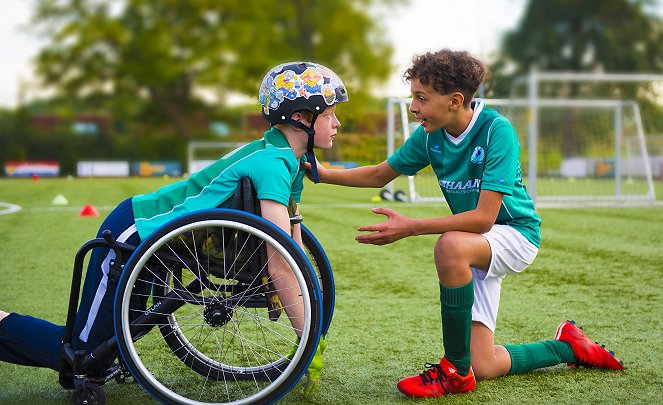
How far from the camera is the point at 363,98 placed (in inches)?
1243

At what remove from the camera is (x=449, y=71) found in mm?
2570

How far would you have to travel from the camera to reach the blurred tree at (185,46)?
33.8m

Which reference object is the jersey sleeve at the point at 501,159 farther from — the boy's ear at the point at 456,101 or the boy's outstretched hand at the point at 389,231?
the boy's outstretched hand at the point at 389,231

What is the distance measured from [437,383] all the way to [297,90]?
1.10m

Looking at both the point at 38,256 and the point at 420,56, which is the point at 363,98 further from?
the point at 420,56

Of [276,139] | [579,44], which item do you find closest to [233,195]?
[276,139]

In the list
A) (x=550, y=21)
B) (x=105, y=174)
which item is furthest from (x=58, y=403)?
(x=105, y=174)

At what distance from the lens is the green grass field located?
8.54 feet

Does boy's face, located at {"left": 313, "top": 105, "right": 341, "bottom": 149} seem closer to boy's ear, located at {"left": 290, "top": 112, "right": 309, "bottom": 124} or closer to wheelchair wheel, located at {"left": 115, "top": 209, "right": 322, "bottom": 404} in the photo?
boy's ear, located at {"left": 290, "top": 112, "right": 309, "bottom": 124}

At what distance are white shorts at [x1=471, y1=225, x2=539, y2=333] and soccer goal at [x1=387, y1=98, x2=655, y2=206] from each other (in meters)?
9.07

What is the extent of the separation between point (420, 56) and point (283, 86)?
0.55 meters

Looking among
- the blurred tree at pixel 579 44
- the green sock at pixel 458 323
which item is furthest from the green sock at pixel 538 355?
the blurred tree at pixel 579 44

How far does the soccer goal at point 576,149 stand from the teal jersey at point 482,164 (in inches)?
353

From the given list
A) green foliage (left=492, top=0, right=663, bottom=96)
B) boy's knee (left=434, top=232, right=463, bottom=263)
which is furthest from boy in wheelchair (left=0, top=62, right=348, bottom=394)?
green foliage (left=492, top=0, right=663, bottom=96)
